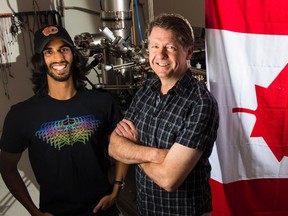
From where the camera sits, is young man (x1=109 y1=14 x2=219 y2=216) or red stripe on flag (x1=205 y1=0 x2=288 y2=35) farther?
red stripe on flag (x1=205 y1=0 x2=288 y2=35)

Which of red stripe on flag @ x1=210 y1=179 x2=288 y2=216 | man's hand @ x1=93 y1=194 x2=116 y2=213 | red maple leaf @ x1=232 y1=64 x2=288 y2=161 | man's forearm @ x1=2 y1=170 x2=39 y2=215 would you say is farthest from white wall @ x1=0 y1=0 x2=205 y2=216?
red stripe on flag @ x1=210 y1=179 x2=288 y2=216

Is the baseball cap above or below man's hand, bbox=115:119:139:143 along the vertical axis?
above

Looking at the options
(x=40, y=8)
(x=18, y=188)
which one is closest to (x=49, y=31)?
(x=18, y=188)

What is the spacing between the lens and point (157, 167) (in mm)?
1144

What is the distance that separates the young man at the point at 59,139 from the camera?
4.35 feet

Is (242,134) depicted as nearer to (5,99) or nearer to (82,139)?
(82,139)

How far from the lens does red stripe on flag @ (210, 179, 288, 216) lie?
149 cm

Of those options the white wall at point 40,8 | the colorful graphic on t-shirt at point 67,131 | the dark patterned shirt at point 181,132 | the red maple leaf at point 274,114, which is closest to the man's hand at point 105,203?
the dark patterned shirt at point 181,132

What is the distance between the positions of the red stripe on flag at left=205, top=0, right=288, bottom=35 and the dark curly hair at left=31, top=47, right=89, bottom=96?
0.65 m

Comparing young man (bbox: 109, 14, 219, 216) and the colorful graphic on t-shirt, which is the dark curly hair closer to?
the colorful graphic on t-shirt

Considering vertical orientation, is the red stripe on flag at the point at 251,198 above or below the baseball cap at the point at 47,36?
below

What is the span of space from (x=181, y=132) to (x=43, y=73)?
2.47 feet

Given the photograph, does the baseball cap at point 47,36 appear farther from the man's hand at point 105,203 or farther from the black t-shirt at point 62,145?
the man's hand at point 105,203

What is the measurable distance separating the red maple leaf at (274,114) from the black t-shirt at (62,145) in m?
0.69
